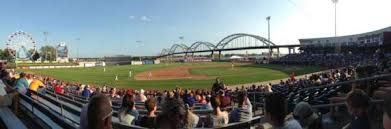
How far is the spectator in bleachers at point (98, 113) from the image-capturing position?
2811 millimetres

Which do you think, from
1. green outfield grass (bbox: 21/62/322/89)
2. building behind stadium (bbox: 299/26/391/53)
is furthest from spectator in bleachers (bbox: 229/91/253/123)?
building behind stadium (bbox: 299/26/391/53)

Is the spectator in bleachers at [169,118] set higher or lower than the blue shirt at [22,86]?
higher

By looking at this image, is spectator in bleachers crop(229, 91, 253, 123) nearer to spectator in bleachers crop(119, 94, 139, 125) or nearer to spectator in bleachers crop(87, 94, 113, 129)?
spectator in bleachers crop(119, 94, 139, 125)

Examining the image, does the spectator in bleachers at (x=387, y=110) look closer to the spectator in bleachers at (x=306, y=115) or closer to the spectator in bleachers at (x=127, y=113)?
the spectator in bleachers at (x=306, y=115)

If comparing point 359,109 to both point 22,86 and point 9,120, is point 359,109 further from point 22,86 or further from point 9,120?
point 22,86

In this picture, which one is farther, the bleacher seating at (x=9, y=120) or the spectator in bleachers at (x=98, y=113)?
the bleacher seating at (x=9, y=120)

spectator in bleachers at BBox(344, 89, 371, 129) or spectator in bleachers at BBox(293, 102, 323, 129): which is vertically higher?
spectator in bleachers at BBox(344, 89, 371, 129)

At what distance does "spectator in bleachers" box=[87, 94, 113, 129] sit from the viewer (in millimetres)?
2811

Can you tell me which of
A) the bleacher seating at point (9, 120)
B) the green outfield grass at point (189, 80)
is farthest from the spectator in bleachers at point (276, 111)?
the green outfield grass at point (189, 80)

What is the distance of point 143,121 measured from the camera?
19.5 ft

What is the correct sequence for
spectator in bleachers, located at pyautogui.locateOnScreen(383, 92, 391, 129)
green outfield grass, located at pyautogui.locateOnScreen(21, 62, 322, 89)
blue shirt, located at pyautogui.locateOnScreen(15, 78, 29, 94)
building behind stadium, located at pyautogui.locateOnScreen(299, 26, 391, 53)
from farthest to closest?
building behind stadium, located at pyautogui.locateOnScreen(299, 26, 391, 53)
green outfield grass, located at pyautogui.locateOnScreen(21, 62, 322, 89)
blue shirt, located at pyautogui.locateOnScreen(15, 78, 29, 94)
spectator in bleachers, located at pyautogui.locateOnScreen(383, 92, 391, 129)

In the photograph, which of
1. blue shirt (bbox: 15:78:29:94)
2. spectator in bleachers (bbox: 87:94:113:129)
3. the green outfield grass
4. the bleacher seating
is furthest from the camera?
the green outfield grass

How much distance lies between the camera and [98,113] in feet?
9.22

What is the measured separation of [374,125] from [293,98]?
18.3ft
